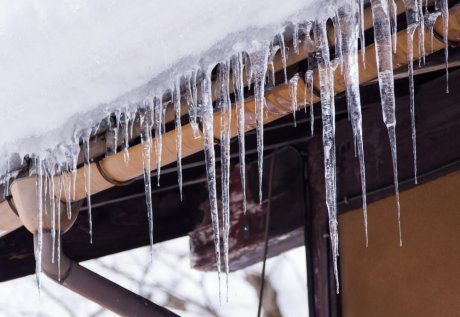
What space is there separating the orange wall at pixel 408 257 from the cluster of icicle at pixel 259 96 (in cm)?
66

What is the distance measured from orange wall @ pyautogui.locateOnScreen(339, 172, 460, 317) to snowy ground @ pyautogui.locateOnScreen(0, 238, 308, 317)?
3650 millimetres

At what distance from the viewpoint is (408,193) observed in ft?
11.5

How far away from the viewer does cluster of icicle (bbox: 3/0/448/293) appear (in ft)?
7.09

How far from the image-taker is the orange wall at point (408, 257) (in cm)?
332

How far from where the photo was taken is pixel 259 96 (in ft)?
8.03

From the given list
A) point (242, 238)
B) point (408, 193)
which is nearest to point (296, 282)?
point (242, 238)

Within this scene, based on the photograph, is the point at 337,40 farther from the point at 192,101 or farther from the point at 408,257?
the point at 408,257

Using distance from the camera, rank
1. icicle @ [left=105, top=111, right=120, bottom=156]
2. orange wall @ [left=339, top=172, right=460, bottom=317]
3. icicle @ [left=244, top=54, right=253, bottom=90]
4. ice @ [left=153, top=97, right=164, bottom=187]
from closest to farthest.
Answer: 1. icicle @ [left=244, top=54, right=253, bottom=90]
2. ice @ [left=153, top=97, right=164, bottom=187]
3. icicle @ [left=105, top=111, right=120, bottom=156]
4. orange wall @ [left=339, top=172, right=460, bottom=317]

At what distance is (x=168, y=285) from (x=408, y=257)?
488 cm

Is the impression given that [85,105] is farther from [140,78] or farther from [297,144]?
[297,144]

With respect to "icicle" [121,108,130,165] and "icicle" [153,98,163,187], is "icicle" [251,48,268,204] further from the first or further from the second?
"icicle" [121,108,130,165]

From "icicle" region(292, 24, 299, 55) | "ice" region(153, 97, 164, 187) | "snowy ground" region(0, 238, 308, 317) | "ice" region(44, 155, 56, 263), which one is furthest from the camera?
"snowy ground" region(0, 238, 308, 317)

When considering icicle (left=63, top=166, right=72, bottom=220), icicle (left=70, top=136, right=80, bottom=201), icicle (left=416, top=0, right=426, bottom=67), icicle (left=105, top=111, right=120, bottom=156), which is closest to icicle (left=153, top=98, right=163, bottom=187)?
icicle (left=105, top=111, right=120, bottom=156)

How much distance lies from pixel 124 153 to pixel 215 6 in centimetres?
73
